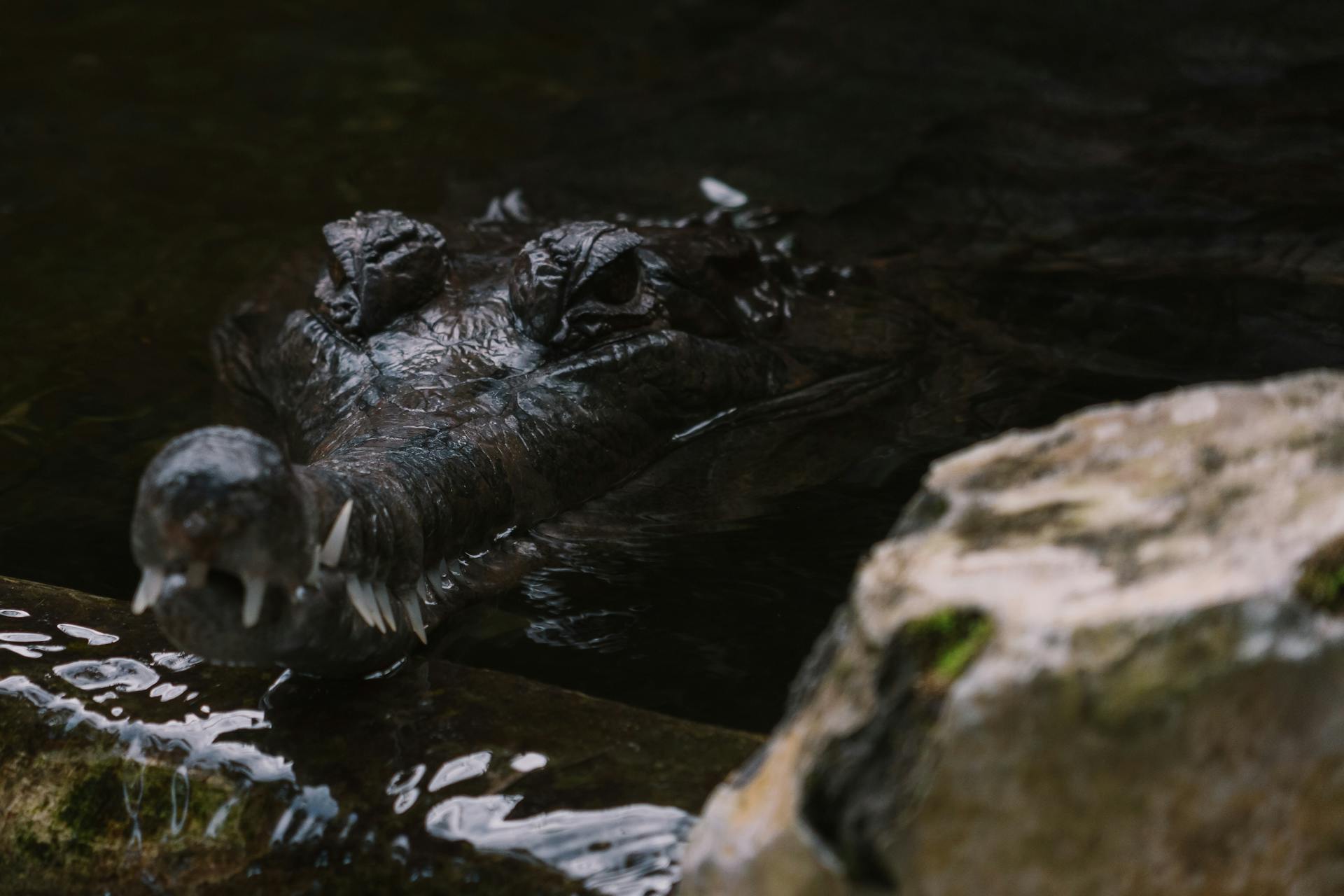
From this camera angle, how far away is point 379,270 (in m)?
4.38

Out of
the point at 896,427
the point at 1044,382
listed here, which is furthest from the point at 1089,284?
the point at 896,427

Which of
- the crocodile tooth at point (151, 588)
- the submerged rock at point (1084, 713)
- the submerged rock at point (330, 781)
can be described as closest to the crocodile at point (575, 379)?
the crocodile tooth at point (151, 588)

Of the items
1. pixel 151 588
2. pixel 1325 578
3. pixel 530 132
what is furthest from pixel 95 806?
pixel 530 132

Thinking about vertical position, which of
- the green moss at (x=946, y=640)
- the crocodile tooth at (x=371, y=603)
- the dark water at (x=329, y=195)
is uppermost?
the green moss at (x=946, y=640)

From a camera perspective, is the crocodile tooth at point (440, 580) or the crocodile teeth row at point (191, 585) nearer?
the crocodile teeth row at point (191, 585)

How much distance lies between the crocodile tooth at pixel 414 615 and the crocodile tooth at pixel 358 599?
24 centimetres

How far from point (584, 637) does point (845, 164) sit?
3.64 m

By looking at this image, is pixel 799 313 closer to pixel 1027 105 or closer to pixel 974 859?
pixel 1027 105

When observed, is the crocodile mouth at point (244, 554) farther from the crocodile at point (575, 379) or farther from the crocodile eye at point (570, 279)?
the crocodile eye at point (570, 279)

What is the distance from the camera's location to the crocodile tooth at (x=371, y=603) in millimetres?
2670

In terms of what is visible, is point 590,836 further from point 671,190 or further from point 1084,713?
point 671,190

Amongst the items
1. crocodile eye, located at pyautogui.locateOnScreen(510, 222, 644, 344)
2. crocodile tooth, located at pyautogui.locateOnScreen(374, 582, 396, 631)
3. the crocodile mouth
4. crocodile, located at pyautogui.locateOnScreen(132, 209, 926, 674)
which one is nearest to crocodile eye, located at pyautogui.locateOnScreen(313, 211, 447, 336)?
crocodile, located at pyautogui.locateOnScreen(132, 209, 926, 674)

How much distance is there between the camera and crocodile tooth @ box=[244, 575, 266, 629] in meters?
2.29

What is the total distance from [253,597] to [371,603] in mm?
414
